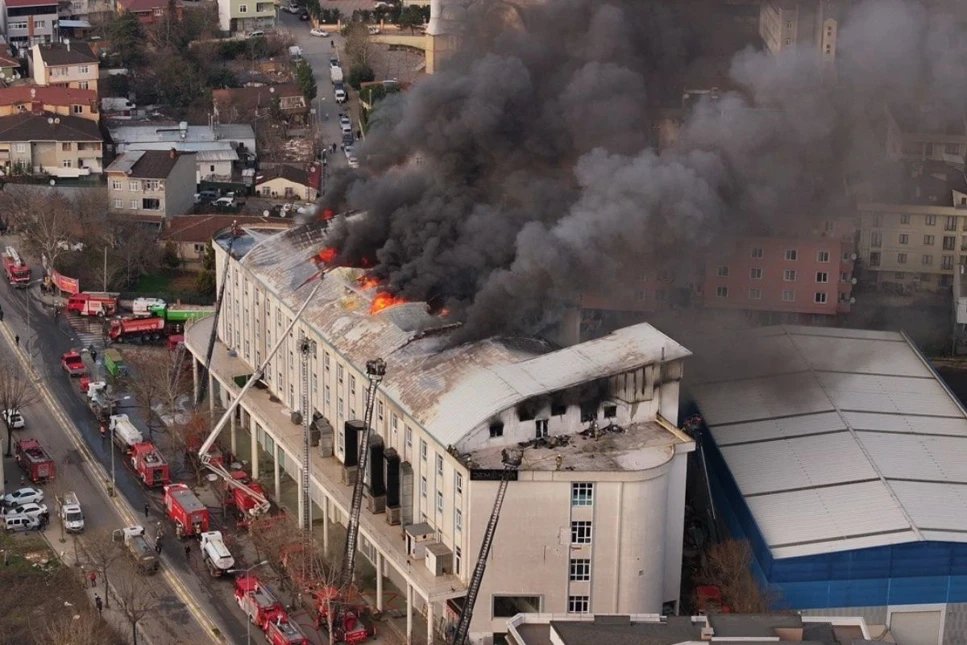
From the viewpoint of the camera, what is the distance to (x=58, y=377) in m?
40.7

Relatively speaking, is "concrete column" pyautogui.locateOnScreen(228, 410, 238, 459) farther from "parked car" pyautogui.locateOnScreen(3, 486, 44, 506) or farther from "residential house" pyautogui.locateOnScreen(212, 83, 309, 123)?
"residential house" pyautogui.locateOnScreen(212, 83, 309, 123)

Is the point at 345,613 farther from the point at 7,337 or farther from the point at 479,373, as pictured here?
the point at 7,337

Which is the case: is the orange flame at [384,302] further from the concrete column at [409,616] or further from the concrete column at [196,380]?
the concrete column at [409,616]

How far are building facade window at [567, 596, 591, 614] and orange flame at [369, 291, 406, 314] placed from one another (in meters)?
7.60

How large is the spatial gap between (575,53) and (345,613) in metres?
14.9

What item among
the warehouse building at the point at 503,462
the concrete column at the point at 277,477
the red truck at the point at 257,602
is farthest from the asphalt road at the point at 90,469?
the warehouse building at the point at 503,462

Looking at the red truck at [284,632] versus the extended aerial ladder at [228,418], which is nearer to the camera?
the red truck at [284,632]

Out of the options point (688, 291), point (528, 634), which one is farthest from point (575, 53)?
point (528, 634)

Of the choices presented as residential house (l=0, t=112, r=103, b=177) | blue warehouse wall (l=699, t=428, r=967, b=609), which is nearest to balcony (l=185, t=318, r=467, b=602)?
blue warehouse wall (l=699, t=428, r=967, b=609)

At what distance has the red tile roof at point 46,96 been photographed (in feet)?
185

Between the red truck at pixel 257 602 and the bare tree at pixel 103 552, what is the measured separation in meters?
2.03

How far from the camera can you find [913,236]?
4438cm

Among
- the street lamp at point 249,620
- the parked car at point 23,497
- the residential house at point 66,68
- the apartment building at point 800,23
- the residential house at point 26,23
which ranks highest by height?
the apartment building at point 800,23

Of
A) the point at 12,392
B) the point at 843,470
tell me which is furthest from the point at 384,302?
the point at 843,470
